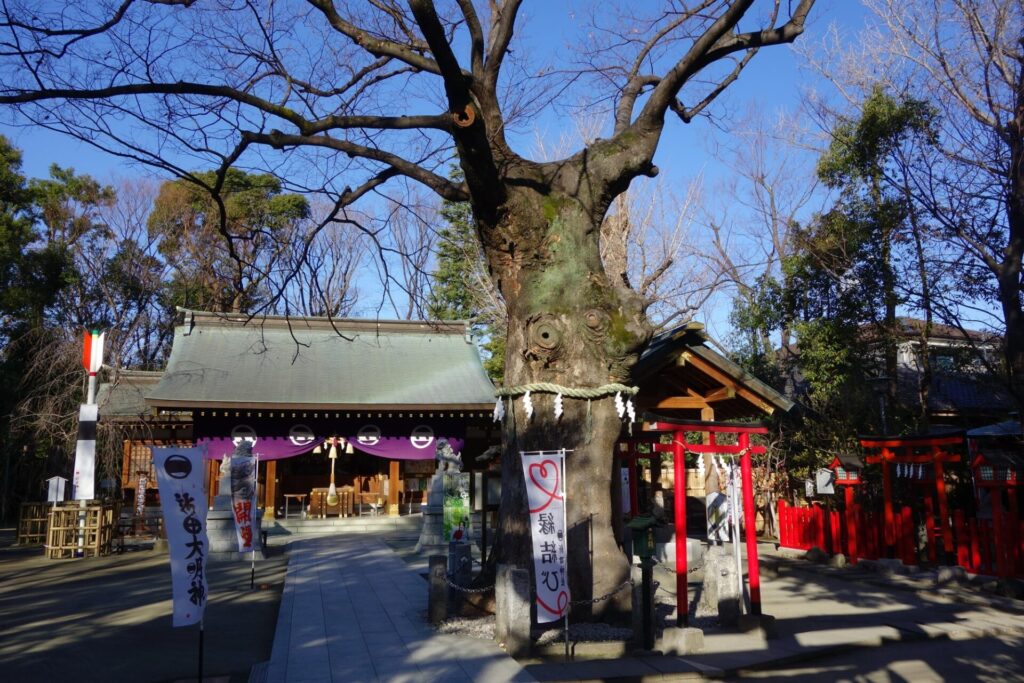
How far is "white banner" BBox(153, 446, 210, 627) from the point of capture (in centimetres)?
564

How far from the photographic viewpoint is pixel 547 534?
7090 mm

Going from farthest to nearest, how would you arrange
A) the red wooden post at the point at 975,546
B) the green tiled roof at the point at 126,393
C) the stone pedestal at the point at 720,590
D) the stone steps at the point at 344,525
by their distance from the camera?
the green tiled roof at the point at 126,393
the stone steps at the point at 344,525
the red wooden post at the point at 975,546
the stone pedestal at the point at 720,590

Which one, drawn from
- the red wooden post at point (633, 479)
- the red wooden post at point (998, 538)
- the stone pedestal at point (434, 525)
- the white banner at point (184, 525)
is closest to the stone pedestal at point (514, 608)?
the white banner at point (184, 525)

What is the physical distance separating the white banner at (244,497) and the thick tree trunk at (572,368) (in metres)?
5.96

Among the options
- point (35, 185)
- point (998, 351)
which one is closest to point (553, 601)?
point (998, 351)

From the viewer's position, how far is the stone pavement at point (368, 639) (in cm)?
633

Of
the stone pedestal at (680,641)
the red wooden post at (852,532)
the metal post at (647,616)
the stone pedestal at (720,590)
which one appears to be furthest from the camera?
the red wooden post at (852,532)

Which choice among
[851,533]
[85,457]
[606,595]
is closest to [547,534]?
[606,595]

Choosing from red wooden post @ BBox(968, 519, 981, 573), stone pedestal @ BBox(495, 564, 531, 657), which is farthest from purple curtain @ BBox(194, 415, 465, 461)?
stone pedestal @ BBox(495, 564, 531, 657)

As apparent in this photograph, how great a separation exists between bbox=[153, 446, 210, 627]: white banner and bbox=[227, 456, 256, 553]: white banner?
22.4 feet

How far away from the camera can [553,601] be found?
702 centimetres

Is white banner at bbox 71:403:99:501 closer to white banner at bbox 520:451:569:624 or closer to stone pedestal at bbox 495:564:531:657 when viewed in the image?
stone pedestal at bbox 495:564:531:657

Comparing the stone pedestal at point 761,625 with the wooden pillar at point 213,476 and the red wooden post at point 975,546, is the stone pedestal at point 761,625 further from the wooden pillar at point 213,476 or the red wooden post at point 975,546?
the wooden pillar at point 213,476

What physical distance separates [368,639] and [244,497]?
18.8 ft
